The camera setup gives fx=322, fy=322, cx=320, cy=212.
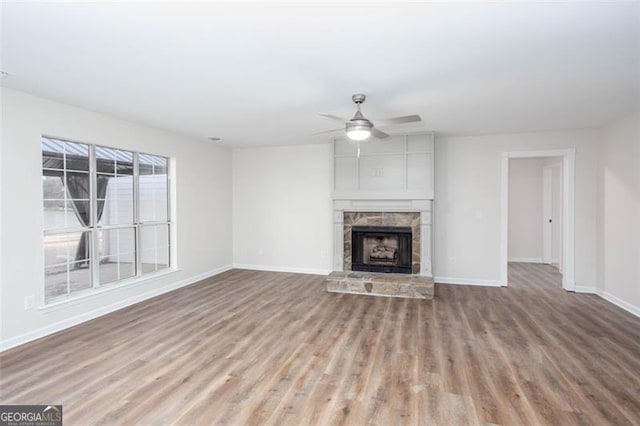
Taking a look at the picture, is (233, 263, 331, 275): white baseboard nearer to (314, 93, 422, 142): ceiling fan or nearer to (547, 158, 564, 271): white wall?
(314, 93, 422, 142): ceiling fan

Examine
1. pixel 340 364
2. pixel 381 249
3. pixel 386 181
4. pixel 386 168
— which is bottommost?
pixel 340 364

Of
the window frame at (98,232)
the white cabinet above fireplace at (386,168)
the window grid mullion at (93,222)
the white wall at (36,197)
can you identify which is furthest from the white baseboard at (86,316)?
the white cabinet above fireplace at (386,168)

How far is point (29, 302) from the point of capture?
11.3 ft

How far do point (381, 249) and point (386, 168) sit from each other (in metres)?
1.47

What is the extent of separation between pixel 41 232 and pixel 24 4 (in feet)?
8.51

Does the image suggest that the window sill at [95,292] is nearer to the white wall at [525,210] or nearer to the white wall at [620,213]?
the white wall at [620,213]

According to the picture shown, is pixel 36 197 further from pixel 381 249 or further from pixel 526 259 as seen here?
pixel 526 259

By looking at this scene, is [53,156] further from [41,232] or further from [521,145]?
[521,145]

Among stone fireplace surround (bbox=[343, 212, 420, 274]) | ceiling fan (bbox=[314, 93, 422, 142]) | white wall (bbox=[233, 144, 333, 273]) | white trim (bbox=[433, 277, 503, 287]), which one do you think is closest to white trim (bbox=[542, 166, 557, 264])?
white trim (bbox=[433, 277, 503, 287])

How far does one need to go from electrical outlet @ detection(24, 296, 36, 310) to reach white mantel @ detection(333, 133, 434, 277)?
417cm

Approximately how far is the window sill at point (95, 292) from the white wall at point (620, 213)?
673 cm

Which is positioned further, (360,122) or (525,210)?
(525,210)

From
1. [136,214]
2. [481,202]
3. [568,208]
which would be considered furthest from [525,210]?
[136,214]

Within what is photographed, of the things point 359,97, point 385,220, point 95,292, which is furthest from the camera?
point 385,220
